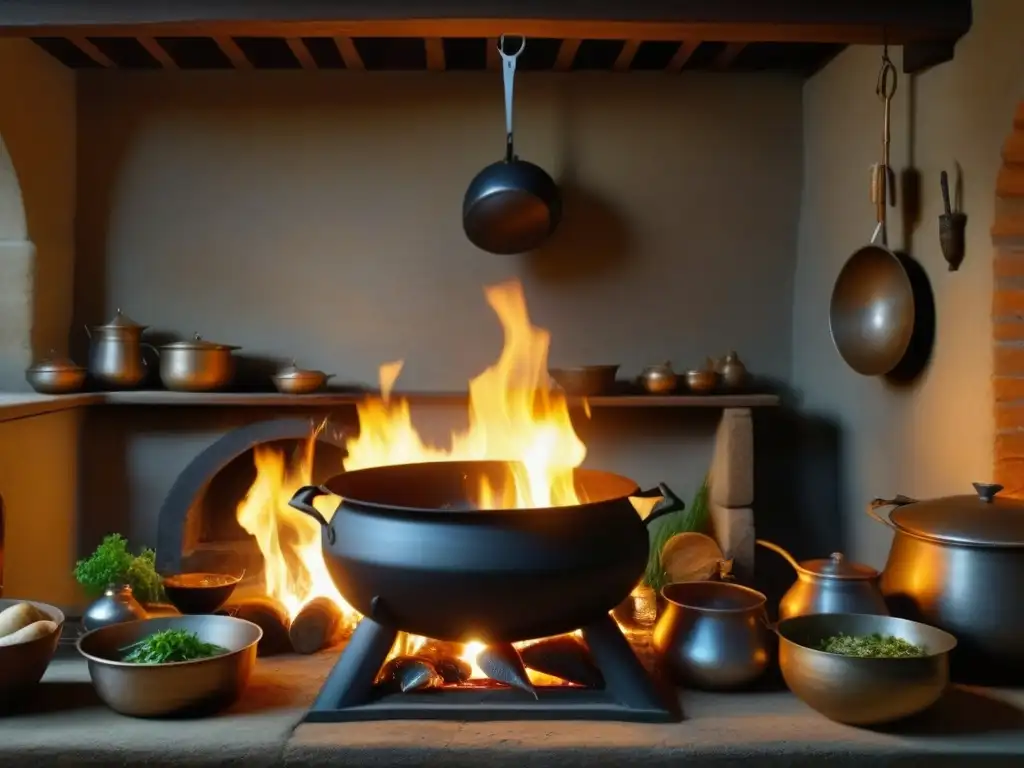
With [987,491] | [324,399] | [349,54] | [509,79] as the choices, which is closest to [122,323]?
[324,399]

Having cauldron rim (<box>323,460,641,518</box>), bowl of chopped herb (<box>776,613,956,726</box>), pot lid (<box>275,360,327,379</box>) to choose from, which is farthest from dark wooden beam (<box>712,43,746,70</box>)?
bowl of chopped herb (<box>776,613,956,726</box>)

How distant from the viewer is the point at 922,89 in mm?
2631

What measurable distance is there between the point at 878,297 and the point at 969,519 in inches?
33.2

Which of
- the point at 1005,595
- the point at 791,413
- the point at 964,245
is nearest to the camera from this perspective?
the point at 1005,595

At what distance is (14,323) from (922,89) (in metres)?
2.90

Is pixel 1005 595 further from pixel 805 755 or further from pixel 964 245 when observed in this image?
pixel 964 245

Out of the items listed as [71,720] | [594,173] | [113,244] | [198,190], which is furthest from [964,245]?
[113,244]

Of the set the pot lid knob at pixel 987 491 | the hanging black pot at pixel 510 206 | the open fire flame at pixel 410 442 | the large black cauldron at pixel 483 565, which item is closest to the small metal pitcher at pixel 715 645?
the large black cauldron at pixel 483 565

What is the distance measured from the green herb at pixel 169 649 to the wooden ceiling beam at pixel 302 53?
1890 millimetres

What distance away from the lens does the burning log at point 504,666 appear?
1917 mm

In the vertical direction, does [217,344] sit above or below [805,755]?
above

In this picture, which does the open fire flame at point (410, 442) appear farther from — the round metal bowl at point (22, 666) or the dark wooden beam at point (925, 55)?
the dark wooden beam at point (925, 55)

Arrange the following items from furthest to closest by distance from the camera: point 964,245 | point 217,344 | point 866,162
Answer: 1. point 217,344
2. point 866,162
3. point 964,245

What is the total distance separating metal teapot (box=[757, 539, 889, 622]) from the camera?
81.5 inches
